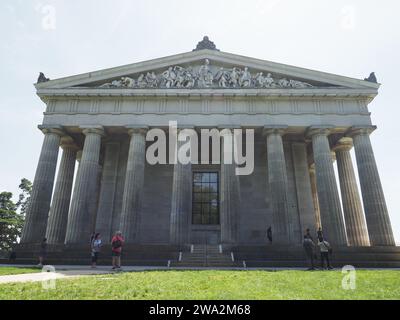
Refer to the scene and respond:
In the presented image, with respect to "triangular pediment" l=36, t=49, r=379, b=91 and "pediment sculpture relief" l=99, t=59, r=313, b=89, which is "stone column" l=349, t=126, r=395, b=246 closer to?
"triangular pediment" l=36, t=49, r=379, b=91

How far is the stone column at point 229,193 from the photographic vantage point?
2333 cm

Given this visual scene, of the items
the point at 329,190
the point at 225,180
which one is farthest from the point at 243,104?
the point at 329,190

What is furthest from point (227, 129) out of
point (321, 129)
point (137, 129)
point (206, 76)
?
point (321, 129)

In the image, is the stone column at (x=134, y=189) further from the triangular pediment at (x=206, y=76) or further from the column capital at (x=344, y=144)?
the column capital at (x=344, y=144)

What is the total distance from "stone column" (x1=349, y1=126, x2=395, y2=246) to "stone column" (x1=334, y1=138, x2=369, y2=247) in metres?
2.65

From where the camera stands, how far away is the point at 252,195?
30.4m

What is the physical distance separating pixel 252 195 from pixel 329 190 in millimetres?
7913

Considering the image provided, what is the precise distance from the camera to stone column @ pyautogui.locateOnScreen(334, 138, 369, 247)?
26.9 m

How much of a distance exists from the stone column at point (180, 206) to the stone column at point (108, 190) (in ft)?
27.2

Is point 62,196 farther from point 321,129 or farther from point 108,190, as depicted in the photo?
point 321,129

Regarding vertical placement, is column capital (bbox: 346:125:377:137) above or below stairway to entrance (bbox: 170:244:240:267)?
above

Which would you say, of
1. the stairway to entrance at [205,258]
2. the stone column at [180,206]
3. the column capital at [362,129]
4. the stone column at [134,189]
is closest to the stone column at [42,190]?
the stone column at [134,189]

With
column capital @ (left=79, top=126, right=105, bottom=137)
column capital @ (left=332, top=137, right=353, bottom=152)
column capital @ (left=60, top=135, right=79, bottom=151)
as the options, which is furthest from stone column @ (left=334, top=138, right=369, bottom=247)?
column capital @ (left=60, top=135, right=79, bottom=151)

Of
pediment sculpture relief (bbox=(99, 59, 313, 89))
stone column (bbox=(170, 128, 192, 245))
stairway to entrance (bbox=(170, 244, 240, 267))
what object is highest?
pediment sculpture relief (bbox=(99, 59, 313, 89))
